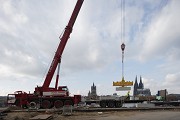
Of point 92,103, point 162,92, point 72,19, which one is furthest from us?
point 162,92

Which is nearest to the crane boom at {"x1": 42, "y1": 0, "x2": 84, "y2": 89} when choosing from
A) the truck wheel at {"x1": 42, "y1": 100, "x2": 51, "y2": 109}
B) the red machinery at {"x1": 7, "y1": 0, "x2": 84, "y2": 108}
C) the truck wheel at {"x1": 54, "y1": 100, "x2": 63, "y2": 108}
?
the red machinery at {"x1": 7, "y1": 0, "x2": 84, "y2": 108}

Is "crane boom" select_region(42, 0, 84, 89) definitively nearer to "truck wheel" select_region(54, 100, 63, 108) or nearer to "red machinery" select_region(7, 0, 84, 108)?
"red machinery" select_region(7, 0, 84, 108)

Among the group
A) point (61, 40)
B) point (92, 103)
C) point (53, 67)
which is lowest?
point (92, 103)

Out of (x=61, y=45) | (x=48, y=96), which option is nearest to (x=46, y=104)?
(x=48, y=96)

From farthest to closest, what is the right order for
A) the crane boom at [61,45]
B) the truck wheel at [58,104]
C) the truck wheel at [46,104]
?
the crane boom at [61,45] → the truck wheel at [58,104] → the truck wheel at [46,104]

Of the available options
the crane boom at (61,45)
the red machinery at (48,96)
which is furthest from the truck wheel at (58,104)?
the crane boom at (61,45)

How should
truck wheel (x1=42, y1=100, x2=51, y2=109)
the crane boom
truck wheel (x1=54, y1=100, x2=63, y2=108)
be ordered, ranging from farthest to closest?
the crane boom → truck wheel (x1=54, y1=100, x2=63, y2=108) → truck wheel (x1=42, y1=100, x2=51, y2=109)

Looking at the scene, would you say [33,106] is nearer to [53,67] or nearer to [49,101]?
[49,101]

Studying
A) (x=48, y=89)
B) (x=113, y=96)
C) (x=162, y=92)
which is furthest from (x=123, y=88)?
(x=162, y=92)

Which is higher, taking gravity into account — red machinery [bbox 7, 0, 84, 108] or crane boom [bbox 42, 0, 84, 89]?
crane boom [bbox 42, 0, 84, 89]

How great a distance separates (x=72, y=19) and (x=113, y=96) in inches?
505

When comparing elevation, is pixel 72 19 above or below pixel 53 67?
above

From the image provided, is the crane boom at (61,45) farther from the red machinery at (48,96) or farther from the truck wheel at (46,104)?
the truck wheel at (46,104)

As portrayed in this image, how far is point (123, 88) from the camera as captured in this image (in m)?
46.9
